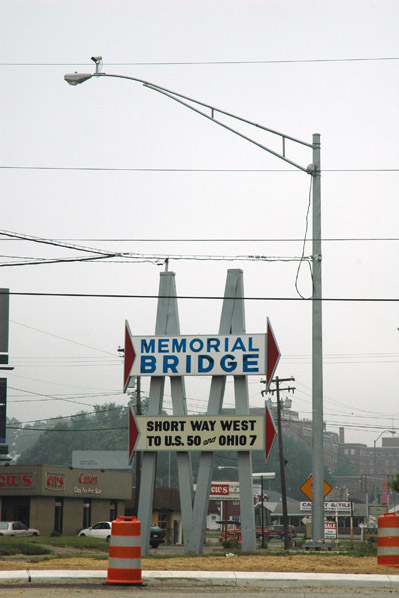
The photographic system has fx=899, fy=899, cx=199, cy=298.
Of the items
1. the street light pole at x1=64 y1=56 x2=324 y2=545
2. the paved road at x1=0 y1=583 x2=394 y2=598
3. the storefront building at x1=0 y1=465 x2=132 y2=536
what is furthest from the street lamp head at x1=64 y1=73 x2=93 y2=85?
the storefront building at x1=0 y1=465 x2=132 y2=536

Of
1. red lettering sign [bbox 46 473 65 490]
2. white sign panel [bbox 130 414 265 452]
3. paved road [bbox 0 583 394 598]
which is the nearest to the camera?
paved road [bbox 0 583 394 598]

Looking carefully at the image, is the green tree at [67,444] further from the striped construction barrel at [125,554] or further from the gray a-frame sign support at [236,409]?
the striped construction barrel at [125,554]

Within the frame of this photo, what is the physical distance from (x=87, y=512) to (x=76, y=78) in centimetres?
4499

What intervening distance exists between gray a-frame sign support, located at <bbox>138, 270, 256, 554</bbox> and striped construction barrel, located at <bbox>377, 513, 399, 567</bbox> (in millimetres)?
7231

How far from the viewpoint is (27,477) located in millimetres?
55562

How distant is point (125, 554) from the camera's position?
1451 centimetres

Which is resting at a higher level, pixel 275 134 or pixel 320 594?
pixel 275 134

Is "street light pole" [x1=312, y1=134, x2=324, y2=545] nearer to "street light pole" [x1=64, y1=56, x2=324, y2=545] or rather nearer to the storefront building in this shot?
"street light pole" [x1=64, y1=56, x2=324, y2=545]

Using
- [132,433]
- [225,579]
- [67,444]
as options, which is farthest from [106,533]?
[67,444]

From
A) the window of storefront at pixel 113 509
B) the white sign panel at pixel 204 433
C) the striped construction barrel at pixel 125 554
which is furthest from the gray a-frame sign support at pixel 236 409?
the window of storefront at pixel 113 509

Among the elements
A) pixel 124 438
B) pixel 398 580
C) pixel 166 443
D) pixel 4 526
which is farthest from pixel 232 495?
pixel 124 438

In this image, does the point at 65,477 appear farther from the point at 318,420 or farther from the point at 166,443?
the point at 318,420

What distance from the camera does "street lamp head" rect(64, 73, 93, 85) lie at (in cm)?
2094

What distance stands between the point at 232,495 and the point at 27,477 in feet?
41.7
